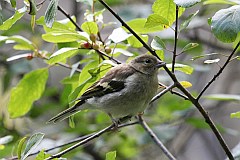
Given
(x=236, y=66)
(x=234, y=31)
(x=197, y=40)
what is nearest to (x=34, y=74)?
(x=234, y=31)

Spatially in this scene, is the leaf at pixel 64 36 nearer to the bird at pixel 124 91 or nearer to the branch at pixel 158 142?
the bird at pixel 124 91

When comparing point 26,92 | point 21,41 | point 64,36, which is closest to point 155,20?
point 64,36

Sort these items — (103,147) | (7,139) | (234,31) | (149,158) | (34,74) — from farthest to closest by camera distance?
(149,158)
(103,147)
(34,74)
(7,139)
(234,31)

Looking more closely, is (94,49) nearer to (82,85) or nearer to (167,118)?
(82,85)

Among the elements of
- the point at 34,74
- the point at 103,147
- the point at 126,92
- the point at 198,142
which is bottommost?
the point at 198,142

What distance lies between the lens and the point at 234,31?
1.31 meters

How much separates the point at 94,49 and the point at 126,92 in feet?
1.32

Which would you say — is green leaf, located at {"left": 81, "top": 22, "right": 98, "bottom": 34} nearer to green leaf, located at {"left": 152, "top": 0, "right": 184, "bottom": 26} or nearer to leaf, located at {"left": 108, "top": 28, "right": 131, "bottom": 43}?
leaf, located at {"left": 108, "top": 28, "right": 131, "bottom": 43}

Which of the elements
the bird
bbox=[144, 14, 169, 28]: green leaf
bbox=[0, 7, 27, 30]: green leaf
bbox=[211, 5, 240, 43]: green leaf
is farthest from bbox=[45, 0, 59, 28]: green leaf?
the bird

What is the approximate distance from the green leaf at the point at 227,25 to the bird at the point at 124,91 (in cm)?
69

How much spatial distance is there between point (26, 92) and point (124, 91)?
0.39 metres

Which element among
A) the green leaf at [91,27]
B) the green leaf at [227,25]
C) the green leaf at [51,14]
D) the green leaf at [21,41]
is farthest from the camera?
the green leaf at [21,41]

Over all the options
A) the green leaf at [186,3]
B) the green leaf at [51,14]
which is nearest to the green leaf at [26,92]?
the green leaf at [51,14]

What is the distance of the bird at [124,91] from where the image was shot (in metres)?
2.03
